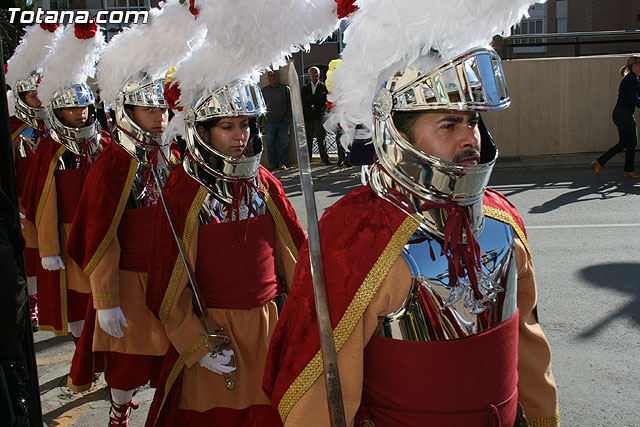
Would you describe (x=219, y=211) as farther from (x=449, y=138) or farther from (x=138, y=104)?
(x=449, y=138)

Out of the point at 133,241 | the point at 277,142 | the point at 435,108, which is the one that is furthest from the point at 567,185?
the point at 435,108

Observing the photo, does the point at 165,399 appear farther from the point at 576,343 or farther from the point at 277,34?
the point at 576,343

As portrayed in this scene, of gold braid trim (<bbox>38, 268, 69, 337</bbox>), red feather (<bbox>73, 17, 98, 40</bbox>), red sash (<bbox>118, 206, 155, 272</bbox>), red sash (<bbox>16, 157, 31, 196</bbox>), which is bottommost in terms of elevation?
gold braid trim (<bbox>38, 268, 69, 337</bbox>)

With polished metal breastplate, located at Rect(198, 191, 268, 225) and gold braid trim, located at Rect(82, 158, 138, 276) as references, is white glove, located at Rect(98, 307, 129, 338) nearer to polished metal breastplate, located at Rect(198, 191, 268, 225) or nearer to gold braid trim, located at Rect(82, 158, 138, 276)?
gold braid trim, located at Rect(82, 158, 138, 276)

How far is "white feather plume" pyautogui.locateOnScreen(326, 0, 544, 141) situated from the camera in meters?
1.95

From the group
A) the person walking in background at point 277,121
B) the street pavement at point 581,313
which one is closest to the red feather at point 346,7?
the street pavement at point 581,313

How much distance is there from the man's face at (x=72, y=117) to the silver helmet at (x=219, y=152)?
1.88 meters

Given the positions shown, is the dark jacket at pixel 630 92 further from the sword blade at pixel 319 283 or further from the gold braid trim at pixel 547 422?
the sword blade at pixel 319 283

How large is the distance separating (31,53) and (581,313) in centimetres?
479

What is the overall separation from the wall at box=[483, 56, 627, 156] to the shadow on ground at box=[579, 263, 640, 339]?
6.96 m

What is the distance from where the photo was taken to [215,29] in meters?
3.18

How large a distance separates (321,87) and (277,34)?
381 inches

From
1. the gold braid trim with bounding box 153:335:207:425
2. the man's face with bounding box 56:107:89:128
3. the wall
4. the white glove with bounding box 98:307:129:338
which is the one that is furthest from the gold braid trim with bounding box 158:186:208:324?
the wall

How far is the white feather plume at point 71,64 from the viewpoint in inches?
198
